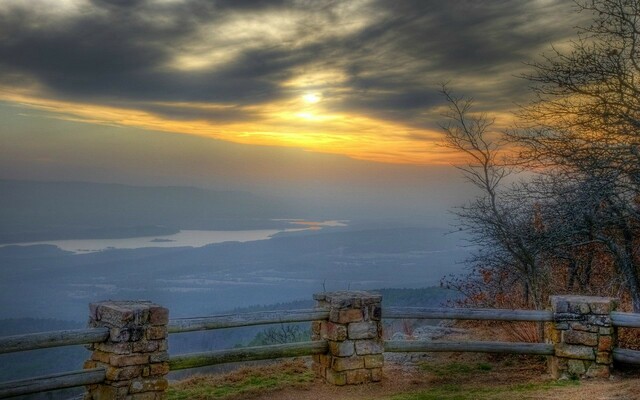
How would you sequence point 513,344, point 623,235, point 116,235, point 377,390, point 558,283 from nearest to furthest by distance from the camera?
1. point 377,390
2. point 513,344
3. point 623,235
4. point 558,283
5. point 116,235

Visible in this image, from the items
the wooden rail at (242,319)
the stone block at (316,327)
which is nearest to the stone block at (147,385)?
the wooden rail at (242,319)

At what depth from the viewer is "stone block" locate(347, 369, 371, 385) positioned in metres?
9.28

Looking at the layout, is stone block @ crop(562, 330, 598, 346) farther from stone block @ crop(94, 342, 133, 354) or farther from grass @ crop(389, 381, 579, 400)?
stone block @ crop(94, 342, 133, 354)

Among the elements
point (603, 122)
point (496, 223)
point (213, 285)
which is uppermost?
point (603, 122)

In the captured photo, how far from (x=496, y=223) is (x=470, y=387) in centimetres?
432

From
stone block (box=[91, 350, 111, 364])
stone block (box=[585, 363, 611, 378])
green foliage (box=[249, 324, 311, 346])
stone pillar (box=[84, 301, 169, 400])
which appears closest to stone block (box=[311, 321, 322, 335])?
stone pillar (box=[84, 301, 169, 400])

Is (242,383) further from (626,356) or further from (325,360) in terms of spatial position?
(626,356)

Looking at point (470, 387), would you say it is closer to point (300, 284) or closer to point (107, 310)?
point (107, 310)

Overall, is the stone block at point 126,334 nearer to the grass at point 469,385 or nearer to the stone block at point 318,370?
the stone block at point 318,370

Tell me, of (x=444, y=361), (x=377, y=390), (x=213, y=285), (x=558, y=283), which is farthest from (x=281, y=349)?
(x=213, y=285)

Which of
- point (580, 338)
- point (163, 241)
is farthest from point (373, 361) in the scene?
point (163, 241)

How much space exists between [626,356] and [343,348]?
14.3 ft

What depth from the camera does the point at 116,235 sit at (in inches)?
5044

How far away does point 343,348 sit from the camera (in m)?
9.22
